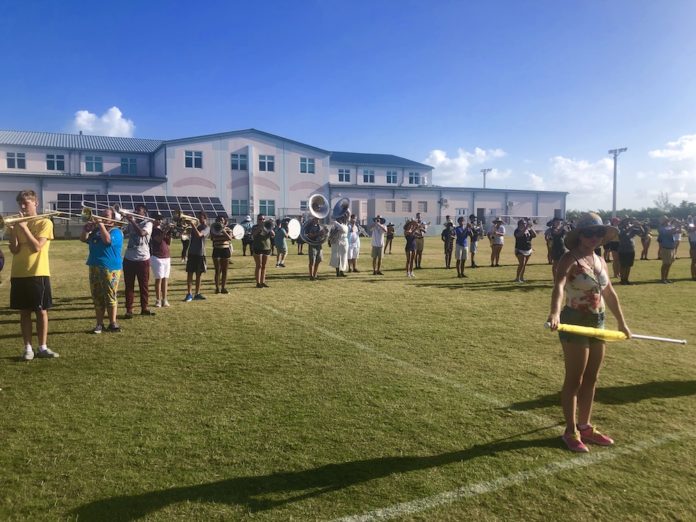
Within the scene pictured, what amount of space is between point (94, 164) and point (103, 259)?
4876 centimetres

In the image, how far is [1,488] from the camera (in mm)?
3303

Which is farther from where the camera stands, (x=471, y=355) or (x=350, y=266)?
(x=350, y=266)

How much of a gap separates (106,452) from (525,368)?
15.5ft

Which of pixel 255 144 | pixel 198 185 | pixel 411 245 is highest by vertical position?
pixel 255 144

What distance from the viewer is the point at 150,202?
1731 inches

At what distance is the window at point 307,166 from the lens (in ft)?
173

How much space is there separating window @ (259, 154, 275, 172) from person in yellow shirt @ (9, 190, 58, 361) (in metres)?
46.0

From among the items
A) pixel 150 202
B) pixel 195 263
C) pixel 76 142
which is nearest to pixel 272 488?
pixel 195 263

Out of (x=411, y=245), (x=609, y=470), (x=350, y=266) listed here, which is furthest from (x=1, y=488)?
(x=350, y=266)

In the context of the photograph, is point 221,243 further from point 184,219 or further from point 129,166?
point 129,166

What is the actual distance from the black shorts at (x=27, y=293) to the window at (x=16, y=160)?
50.6m

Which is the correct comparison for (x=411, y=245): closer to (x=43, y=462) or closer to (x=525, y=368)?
(x=525, y=368)

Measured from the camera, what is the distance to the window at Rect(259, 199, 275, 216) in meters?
50.8

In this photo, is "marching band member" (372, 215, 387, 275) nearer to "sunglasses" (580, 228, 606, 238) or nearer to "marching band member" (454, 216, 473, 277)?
"marching band member" (454, 216, 473, 277)
